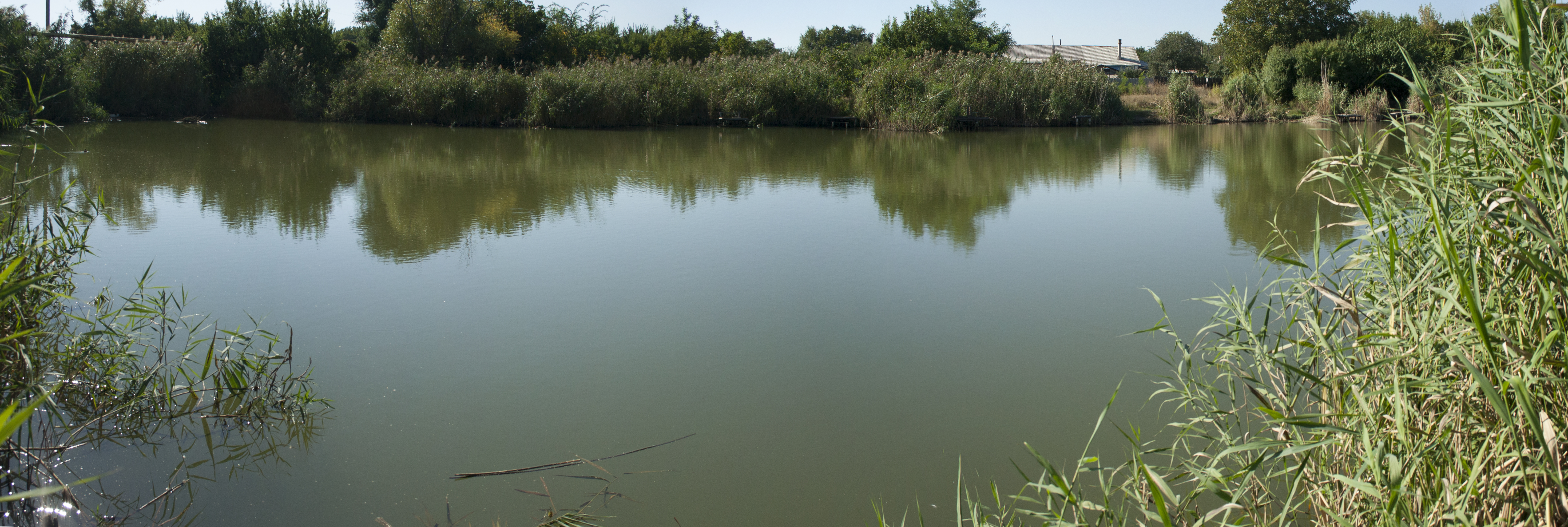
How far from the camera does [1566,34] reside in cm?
178

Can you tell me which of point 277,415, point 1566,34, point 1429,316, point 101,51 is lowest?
point 277,415

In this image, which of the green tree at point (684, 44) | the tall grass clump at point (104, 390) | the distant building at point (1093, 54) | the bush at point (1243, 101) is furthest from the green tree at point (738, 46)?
the tall grass clump at point (104, 390)

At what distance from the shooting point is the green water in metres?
2.68

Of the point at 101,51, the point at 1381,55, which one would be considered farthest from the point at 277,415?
the point at 1381,55

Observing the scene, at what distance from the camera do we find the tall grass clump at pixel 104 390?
7.80 feet

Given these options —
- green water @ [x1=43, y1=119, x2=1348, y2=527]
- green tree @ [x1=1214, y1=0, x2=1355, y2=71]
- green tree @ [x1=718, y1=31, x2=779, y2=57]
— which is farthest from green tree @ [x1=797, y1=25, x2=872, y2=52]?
green water @ [x1=43, y1=119, x2=1348, y2=527]

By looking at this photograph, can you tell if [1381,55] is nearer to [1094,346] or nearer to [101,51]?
[1094,346]

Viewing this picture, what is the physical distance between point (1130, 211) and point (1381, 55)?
18.7 meters

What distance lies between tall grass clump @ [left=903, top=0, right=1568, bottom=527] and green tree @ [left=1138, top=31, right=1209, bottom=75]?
3910 centimetres

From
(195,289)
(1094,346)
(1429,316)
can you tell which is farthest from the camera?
(195,289)

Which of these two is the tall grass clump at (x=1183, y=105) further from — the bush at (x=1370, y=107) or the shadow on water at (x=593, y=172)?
the shadow on water at (x=593, y=172)

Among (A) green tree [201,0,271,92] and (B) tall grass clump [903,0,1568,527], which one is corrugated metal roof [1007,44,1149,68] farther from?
(B) tall grass clump [903,0,1568,527]

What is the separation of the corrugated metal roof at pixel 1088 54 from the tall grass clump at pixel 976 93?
27.2 metres

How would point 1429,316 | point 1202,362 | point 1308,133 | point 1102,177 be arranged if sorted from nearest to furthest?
point 1429,316 → point 1202,362 → point 1102,177 → point 1308,133
